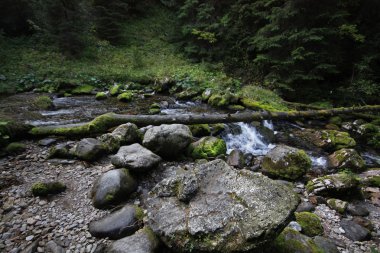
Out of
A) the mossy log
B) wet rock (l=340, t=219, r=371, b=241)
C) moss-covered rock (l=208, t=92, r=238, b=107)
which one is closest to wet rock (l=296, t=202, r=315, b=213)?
wet rock (l=340, t=219, r=371, b=241)

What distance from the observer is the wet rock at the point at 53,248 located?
357 cm

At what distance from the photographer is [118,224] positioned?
153 inches

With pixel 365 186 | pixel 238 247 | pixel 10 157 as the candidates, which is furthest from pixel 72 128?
pixel 365 186

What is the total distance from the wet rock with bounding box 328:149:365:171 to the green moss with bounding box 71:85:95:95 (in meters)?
11.6

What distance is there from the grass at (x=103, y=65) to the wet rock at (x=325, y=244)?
37.2 ft

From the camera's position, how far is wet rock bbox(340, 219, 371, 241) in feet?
13.8

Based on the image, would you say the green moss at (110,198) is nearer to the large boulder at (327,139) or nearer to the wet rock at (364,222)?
the wet rock at (364,222)

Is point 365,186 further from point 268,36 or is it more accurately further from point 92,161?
point 268,36

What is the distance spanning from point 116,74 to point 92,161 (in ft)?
37.6

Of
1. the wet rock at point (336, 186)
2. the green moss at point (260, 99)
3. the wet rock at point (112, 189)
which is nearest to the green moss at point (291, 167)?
the wet rock at point (336, 186)

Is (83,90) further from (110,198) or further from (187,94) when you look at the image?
(110,198)

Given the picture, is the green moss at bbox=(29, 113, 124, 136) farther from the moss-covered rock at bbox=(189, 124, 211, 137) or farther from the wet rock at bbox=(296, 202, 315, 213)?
the wet rock at bbox=(296, 202, 315, 213)

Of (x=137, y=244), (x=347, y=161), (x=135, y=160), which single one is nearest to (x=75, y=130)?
(x=135, y=160)

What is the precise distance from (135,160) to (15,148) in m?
3.18
